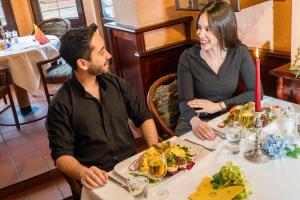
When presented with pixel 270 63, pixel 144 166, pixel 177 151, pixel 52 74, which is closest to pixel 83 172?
pixel 144 166

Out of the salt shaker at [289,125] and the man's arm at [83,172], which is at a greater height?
the salt shaker at [289,125]

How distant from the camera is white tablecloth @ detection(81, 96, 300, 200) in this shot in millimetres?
1129

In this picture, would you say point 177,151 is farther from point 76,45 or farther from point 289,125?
point 76,45

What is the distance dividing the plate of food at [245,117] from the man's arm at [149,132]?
33 cm

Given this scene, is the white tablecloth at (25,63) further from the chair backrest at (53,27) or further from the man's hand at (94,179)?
the man's hand at (94,179)

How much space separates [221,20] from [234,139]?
31.7 inches

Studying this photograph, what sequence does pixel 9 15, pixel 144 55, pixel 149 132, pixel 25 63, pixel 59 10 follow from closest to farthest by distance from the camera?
pixel 149 132
pixel 144 55
pixel 25 63
pixel 9 15
pixel 59 10

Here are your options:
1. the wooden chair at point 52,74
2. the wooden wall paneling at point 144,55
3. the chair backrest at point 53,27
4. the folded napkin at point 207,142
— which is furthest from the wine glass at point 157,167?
the chair backrest at point 53,27

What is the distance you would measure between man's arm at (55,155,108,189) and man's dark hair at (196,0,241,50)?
3.30ft

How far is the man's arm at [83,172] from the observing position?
126 cm

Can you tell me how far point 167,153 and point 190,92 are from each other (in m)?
0.72

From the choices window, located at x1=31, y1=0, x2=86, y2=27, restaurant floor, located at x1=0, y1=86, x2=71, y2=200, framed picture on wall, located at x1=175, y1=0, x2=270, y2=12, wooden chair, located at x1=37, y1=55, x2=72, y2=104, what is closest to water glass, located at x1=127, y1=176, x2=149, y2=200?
framed picture on wall, located at x1=175, y1=0, x2=270, y2=12

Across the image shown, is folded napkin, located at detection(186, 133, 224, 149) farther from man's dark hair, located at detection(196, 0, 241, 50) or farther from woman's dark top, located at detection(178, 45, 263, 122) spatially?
man's dark hair, located at detection(196, 0, 241, 50)

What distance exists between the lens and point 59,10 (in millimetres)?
5125
